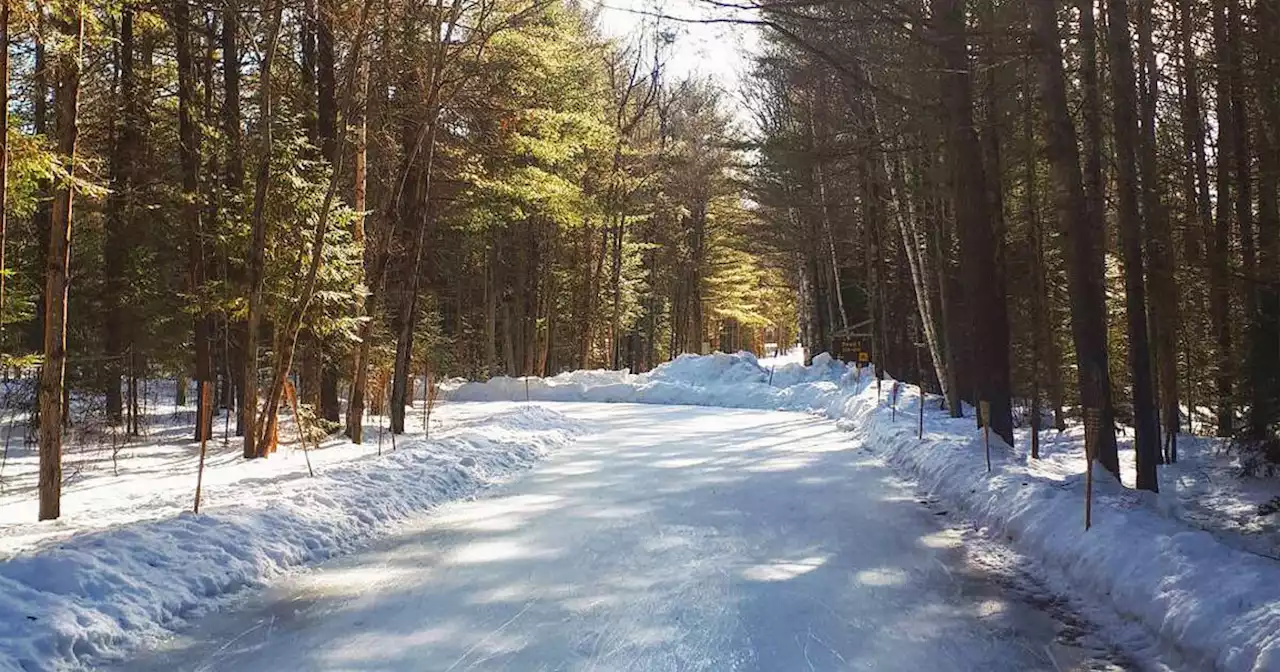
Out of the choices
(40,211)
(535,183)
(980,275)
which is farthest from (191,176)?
(980,275)

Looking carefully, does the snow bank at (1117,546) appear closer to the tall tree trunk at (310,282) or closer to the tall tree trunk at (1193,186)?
the tall tree trunk at (1193,186)

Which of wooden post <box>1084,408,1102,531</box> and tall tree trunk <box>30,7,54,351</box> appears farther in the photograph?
tall tree trunk <box>30,7,54,351</box>

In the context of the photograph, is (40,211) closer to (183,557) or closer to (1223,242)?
(183,557)

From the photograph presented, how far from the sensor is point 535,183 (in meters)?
21.3

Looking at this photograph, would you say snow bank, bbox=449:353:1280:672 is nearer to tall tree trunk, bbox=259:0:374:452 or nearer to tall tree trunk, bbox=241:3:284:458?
tall tree trunk, bbox=259:0:374:452

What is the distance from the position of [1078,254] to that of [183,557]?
9.01 metres

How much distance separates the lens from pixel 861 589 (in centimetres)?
688

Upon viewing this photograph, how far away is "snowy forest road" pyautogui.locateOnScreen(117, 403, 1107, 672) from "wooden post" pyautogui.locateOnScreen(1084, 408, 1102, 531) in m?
1.03

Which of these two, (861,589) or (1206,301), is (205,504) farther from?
(1206,301)

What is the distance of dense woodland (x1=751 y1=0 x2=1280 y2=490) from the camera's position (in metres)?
9.79

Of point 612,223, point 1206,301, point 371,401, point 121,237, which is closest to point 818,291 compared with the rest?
point 612,223

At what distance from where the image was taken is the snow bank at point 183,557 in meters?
5.43

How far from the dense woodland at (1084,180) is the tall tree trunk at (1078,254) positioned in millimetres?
23


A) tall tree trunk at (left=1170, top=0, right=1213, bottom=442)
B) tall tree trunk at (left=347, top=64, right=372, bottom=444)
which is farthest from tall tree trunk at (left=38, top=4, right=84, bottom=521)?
tall tree trunk at (left=1170, top=0, right=1213, bottom=442)
